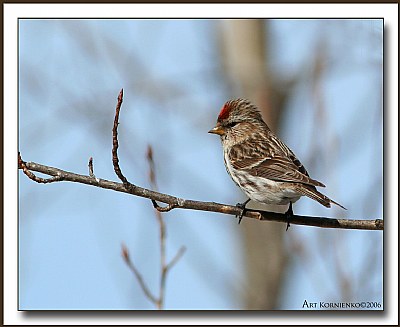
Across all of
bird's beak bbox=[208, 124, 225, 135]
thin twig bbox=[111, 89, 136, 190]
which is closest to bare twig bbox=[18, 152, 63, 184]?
thin twig bbox=[111, 89, 136, 190]

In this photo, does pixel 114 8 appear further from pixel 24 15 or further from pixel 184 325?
pixel 184 325

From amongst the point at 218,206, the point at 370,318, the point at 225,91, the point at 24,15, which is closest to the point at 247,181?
the point at 218,206

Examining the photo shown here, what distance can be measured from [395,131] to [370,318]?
165 cm

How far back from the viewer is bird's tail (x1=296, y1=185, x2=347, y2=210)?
7020 millimetres

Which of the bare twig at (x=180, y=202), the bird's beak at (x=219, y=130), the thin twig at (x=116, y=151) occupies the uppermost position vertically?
the bird's beak at (x=219, y=130)

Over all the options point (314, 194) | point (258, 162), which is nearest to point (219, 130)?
point (258, 162)

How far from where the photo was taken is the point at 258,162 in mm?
8250

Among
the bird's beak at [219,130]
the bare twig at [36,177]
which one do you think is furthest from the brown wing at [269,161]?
the bare twig at [36,177]

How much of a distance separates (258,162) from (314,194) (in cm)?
111

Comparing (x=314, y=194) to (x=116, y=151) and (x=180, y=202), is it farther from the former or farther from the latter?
(x=116, y=151)

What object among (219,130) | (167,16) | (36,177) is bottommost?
(36,177)

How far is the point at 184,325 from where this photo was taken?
7.08 meters

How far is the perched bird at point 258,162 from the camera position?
24.9ft

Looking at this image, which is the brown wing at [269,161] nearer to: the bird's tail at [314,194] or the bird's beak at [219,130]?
the bird's tail at [314,194]
